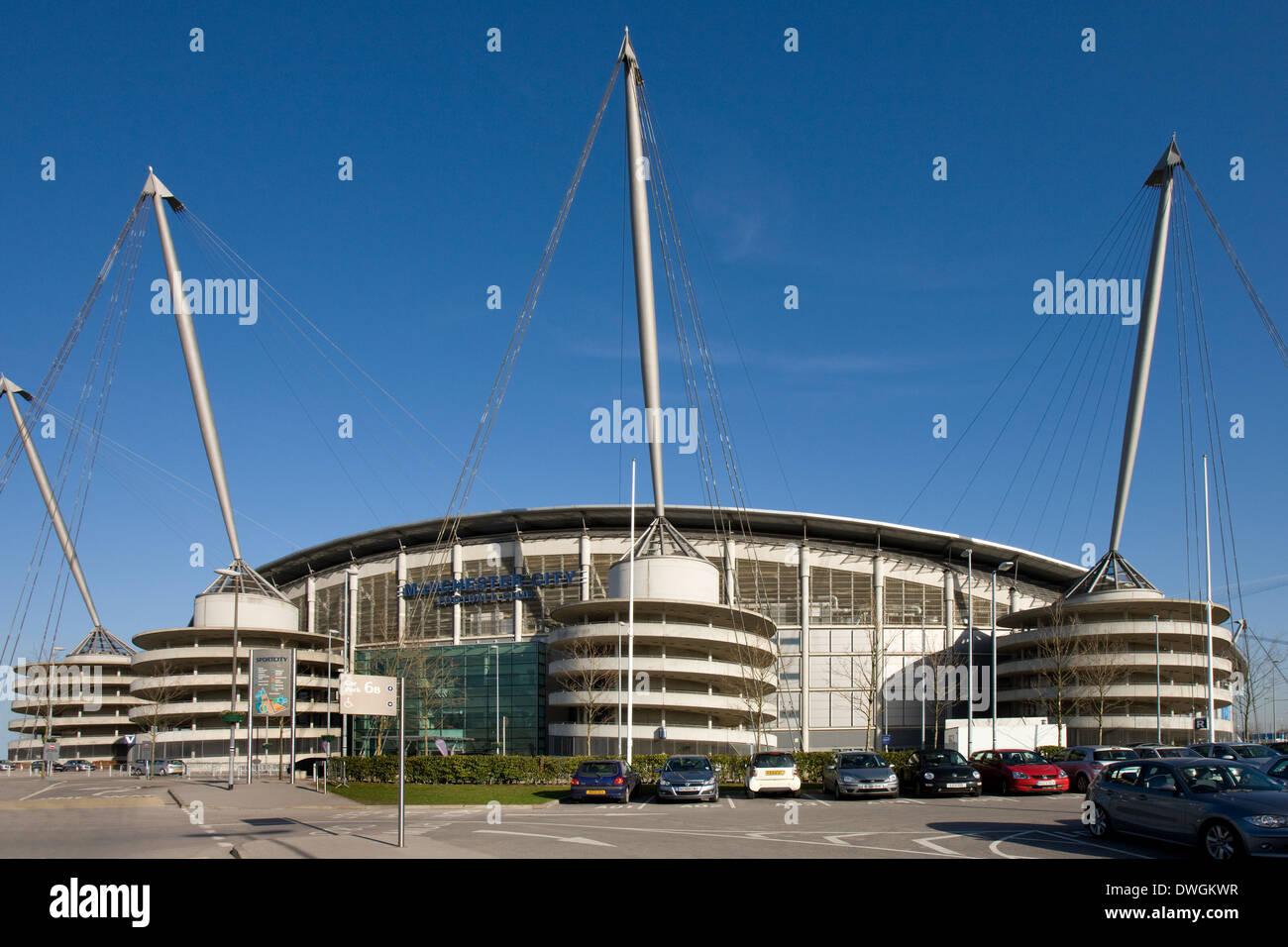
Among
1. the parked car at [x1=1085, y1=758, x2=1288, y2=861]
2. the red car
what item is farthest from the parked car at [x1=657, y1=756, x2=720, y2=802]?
the parked car at [x1=1085, y1=758, x2=1288, y2=861]

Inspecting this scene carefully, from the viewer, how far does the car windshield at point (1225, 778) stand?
16.7m

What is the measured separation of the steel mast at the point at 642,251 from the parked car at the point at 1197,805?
48865 mm

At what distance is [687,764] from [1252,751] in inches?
747

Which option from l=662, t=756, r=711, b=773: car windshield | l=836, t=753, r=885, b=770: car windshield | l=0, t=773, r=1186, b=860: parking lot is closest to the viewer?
l=0, t=773, r=1186, b=860: parking lot

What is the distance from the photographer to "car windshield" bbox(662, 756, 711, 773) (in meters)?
34.2

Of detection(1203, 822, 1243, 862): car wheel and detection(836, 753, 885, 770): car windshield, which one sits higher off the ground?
detection(1203, 822, 1243, 862): car wheel

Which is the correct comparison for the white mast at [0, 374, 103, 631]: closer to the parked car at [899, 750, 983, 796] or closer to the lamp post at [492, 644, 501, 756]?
the lamp post at [492, 644, 501, 756]

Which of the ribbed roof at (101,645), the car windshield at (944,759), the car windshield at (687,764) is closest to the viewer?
the car windshield at (944,759)

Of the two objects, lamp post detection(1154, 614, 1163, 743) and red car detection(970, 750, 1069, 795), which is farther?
lamp post detection(1154, 614, 1163, 743)

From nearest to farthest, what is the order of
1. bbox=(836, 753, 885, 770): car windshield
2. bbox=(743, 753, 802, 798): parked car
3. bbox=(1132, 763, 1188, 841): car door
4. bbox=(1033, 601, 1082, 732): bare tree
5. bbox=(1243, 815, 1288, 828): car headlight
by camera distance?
bbox=(1243, 815, 1288, 828): car headlight → bbox=(1132, 763, 1188, 841): car door → bbox=(836, 753, 885, 770): car windshield → bbox=(743, 753, 802, 798): parked car → bbox=(1033, 601, 1082, 732): bare tree

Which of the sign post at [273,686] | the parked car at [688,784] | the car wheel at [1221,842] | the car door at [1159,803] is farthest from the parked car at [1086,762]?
the sign post at [273,686]

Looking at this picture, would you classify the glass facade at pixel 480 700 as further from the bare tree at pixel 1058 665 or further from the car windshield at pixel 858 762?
the car windshield at pixel 858 762

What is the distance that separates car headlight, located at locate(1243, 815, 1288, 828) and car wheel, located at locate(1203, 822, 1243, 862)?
338 mm
